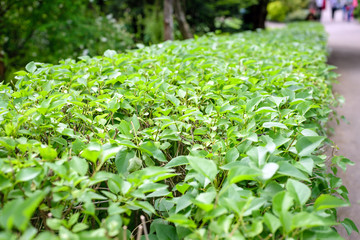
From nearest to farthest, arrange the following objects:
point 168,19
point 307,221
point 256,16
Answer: point 307,221, point 168,19, point 256,16

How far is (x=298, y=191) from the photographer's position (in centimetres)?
93

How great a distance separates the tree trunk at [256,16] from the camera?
1273 cm

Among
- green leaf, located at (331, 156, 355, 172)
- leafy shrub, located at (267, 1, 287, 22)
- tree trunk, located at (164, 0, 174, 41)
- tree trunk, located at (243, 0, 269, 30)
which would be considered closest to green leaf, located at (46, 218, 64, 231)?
green leaf, located at (331, 156, 355, 172)

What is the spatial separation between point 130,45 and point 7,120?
26.1 feet

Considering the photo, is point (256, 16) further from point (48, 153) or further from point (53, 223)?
point (53, 223)

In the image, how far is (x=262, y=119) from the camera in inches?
57.3

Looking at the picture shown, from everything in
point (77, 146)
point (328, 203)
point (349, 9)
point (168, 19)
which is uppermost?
point (168, 19)

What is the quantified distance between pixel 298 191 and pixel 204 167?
288 millimetres

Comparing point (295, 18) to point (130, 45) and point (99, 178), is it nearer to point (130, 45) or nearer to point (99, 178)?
point (130, 45)

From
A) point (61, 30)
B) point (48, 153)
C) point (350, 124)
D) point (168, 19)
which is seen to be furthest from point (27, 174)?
point (61, 30)

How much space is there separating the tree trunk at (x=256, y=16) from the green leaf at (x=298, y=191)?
12.8 metres

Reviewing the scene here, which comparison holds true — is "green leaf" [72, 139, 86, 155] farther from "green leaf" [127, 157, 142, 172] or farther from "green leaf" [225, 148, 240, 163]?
"green leaf" [225, 148, 240, 163]

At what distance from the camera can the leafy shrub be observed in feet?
80.8

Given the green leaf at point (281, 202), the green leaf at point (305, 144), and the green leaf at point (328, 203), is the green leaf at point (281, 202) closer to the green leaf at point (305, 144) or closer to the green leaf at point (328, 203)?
the green leaf at point (328, 203)
